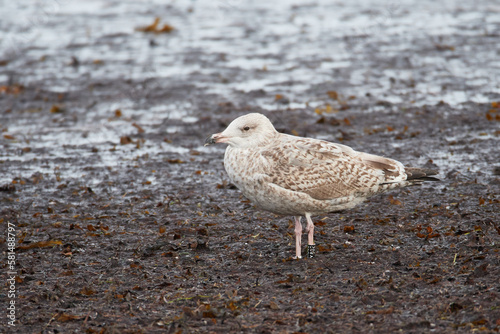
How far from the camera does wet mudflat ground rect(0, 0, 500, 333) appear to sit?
19.6 feet

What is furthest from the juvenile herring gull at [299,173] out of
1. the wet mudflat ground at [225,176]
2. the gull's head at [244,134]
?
the wet mudflat ground at [225,176]

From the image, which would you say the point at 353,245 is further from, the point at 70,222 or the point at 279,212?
the point at 70,222

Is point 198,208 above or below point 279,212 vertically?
below

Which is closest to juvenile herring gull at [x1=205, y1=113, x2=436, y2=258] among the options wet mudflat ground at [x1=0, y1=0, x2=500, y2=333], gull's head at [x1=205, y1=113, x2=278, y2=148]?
gull's head at [x1=205, y1=113, x2=278, y2=148]

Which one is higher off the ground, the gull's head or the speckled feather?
the gull's head

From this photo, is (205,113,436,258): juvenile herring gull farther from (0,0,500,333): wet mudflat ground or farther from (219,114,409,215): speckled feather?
(0,0,500,333): wet mudflat ground

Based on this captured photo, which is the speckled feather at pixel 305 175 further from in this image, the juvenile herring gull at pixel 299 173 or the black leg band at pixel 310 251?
the black leg band at pixel 310 251

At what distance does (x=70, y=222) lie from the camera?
27.3ft

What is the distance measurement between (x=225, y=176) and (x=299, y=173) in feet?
9.91

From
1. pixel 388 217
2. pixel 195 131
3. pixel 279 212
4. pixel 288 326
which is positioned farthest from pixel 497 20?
pixel 288 326

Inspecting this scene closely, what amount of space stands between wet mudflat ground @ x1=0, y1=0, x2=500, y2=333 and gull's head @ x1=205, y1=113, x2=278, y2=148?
1.15 m

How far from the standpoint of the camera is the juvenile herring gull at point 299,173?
699 cm

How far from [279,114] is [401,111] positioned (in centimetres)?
223

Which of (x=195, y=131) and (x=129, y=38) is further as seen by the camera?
(x=129, y=38)
